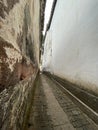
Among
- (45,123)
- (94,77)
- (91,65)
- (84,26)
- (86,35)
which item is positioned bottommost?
(45,123)

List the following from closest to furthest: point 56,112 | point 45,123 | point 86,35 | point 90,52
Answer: point 45,123 → point 56,112 → point 90,52 → point 86,35

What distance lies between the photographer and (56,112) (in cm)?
214

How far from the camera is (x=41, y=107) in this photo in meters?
2.40

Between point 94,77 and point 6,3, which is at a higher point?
point 6,3

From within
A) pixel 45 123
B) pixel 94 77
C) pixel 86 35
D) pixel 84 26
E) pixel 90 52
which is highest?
pixel 84 26

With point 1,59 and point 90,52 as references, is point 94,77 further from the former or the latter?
point 1,59

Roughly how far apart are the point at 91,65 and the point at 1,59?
1917 millimetres

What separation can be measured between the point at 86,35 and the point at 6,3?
6.99 feet

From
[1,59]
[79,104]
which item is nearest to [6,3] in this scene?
[1,59]

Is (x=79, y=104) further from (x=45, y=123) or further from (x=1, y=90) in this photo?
(x=1, y=90)

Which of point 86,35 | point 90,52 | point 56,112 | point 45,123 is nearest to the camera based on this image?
point 45,123

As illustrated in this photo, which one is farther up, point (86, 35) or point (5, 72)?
point (86, 35)

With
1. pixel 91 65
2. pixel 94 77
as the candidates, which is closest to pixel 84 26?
pixel 91 65

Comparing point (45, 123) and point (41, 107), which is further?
point (41, 107)
